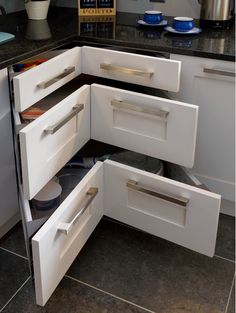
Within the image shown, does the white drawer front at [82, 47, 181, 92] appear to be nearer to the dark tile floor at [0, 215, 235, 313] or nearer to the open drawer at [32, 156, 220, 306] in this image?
the open drawer at [32, 156, 220, 306]

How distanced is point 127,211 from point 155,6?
44.7 inches

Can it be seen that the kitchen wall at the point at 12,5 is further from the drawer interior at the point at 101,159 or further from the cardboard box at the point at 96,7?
the drawer interior at the point at 101,159

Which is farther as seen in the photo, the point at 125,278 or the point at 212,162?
the point at 212,162

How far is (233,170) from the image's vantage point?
1.70 m

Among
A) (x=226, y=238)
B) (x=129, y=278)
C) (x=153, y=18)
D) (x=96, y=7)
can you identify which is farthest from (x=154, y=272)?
(x=96, y=7)

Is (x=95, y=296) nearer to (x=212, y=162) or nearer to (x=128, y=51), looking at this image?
(x=212, y=162)

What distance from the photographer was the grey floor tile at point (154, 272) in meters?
1.46

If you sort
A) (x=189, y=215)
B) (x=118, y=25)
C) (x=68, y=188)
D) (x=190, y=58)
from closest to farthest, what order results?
(x=189, y=215) < (x=190, y=58) < (x=68, y=188) < (x=118, y=25)

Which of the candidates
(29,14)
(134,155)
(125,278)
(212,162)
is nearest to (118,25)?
(29,14)

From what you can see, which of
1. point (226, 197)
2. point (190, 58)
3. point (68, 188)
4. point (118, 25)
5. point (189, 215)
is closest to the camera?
Answer: point (189, 215)

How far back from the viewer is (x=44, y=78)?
1382 mm

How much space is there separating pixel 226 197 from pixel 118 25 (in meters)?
0.95

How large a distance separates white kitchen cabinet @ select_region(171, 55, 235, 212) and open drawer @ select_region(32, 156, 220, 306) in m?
0.17

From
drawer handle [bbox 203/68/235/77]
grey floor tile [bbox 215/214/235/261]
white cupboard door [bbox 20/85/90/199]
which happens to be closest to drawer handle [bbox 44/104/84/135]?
white cupboard door [bbox 20/85/90/199]
